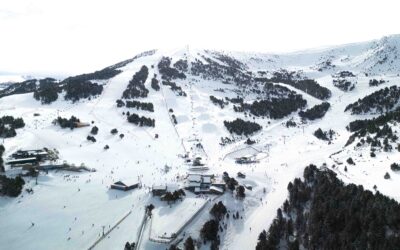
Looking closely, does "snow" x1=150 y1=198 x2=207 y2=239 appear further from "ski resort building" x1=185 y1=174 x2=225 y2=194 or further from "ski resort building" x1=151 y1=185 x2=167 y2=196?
"ski resort building" x1=185 y1=174 x2=225 y2=194

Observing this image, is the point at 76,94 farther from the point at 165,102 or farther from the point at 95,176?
the point at 95,176

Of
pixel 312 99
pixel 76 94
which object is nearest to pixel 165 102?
pixel 76 94

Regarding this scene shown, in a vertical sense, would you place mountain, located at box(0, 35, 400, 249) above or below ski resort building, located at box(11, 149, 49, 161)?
below

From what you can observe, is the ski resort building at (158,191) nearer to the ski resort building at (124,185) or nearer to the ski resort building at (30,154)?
the ski resort building at (124,185)

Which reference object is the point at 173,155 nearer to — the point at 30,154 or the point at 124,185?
the point at 124,185

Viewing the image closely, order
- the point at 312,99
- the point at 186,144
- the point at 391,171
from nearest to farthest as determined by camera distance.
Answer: the point at 391,171 < the point at 186,144 < the point at 312,99

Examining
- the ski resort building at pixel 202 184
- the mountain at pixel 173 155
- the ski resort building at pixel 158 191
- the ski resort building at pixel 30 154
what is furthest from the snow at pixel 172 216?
Result: the ski resort building at pixel 30 154

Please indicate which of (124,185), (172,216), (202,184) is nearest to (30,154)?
(124,185)

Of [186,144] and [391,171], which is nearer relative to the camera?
[391,171]

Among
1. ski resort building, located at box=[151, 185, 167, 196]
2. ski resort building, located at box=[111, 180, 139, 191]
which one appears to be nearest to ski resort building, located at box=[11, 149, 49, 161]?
ski resort building, located at box=[111, 180, 139, 191]
